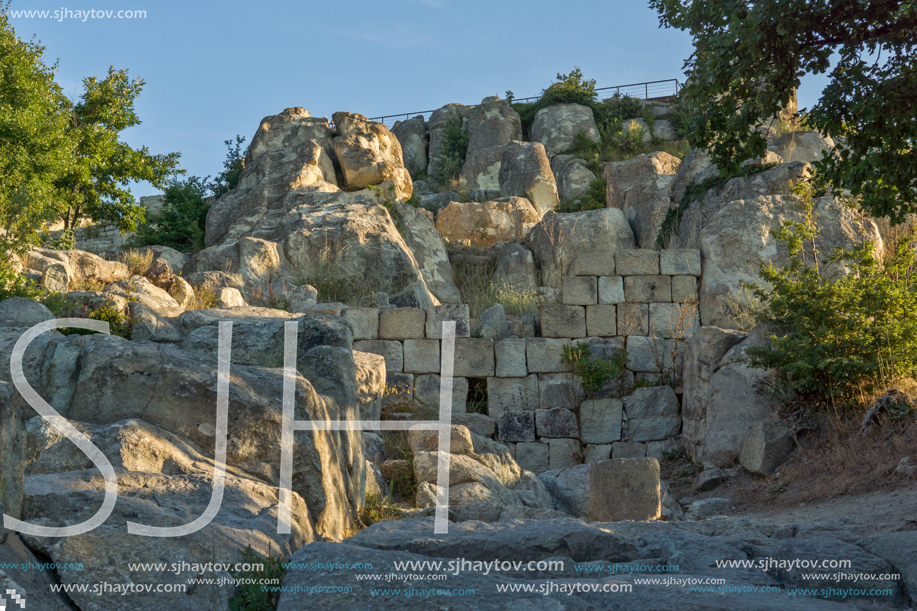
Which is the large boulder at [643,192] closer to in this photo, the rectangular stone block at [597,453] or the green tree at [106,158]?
the rectangular stone block at [597,453]

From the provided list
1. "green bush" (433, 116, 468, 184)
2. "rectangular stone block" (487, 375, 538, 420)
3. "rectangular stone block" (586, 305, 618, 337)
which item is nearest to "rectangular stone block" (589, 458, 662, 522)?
"rectangular stone block" (487, 375, 538, 420)

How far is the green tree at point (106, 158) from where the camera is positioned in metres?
20.0

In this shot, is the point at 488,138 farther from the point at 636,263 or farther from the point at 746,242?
the point at 746,242

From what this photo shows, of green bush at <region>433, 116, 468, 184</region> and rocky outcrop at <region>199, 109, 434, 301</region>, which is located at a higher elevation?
green bush at <region>433, 116, 468, 184</region>

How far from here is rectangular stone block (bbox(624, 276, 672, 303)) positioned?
43.0ft

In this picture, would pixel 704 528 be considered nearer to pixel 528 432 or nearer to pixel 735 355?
pixel 735 355

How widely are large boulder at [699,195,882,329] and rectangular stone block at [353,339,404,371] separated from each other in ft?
17.0

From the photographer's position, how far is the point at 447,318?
504 inches

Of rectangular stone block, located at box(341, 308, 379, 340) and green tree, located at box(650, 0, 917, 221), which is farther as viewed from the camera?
rectangular stone block, located at box(341, 308, 379, 340)

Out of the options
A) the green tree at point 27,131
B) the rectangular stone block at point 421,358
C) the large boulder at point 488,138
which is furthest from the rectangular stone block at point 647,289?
the large boulder at point 488,138

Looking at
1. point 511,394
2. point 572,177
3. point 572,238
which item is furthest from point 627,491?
point 572,177

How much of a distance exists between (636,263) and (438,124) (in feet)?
70.5

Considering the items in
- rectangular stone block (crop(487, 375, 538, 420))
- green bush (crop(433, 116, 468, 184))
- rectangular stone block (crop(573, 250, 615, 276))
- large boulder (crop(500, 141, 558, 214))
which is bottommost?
rectangular stone block (crop(487, 375, 538, 420))

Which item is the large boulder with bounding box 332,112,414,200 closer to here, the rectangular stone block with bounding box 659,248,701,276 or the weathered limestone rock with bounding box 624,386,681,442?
the rectangular stone block with bounding box 659,248,701,276
